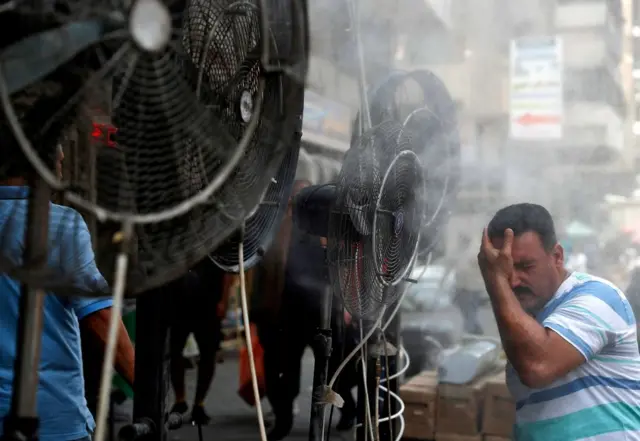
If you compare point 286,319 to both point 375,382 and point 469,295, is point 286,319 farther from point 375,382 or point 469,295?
point 469,295

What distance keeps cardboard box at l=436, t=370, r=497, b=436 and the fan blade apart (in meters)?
4.41

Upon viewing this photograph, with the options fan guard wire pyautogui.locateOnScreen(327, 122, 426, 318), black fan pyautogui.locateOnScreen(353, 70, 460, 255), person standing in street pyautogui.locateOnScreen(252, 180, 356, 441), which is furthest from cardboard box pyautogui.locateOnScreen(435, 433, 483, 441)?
fan guard wire pyautogui.locateOnScreen(327, 122, 426, 318)

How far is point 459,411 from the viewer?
5.26 meters

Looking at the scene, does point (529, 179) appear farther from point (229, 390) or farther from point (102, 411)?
point (102, 411)

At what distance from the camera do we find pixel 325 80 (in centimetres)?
317

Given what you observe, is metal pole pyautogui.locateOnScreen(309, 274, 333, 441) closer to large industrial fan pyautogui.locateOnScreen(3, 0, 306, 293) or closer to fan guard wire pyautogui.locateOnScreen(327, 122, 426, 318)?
fan guard wire pyautogui.locateOnScreen(327, 122, 426, 318)

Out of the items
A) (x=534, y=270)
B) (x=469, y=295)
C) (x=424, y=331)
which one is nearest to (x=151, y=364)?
(x=534, y=270)

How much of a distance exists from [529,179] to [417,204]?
2.43 m

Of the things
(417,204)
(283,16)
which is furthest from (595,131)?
(283,16)

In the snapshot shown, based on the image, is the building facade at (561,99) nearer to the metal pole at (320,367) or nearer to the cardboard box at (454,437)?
the cardboard box at (454,437)

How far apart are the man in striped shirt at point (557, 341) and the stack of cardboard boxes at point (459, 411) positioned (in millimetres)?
2396

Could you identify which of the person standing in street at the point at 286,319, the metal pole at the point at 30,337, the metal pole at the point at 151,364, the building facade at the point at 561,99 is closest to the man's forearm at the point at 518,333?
the metal pole at the point at 151,364

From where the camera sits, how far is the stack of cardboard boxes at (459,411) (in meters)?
5.14

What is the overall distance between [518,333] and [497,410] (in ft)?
9.16
